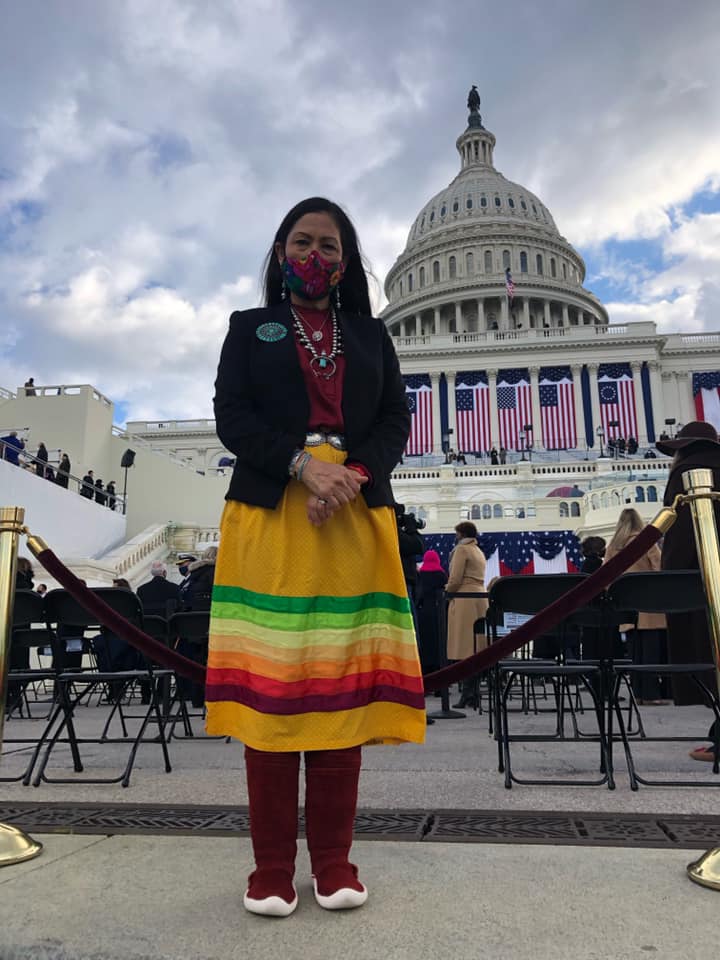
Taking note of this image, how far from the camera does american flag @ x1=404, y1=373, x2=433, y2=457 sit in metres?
52.6

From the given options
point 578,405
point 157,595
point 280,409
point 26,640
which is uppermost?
point 578,405

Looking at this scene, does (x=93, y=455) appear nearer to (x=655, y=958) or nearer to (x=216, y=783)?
(x=216, y=783)

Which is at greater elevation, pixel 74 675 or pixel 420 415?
pixel 420 415

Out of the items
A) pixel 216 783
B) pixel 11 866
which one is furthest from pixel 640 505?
pixel 11 866

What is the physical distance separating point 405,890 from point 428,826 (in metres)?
Result: 0.85

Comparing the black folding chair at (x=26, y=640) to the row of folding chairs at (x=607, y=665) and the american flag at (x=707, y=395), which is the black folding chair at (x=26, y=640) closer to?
the row of folding chairs at (x=607, y=665)

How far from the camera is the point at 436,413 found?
58.2 metres

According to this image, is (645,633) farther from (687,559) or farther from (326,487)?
(326,487)

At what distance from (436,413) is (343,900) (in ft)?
186

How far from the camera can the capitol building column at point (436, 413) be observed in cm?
5617

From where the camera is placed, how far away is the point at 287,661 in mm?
2227

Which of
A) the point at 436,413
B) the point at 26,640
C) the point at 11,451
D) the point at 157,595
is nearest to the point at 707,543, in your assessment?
the point at 26,640

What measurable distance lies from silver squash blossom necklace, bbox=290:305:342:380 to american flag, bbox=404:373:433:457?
46207 millimetres

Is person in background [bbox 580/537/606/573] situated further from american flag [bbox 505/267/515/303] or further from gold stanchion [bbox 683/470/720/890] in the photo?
american flag [bbox 505/267/515/303]
